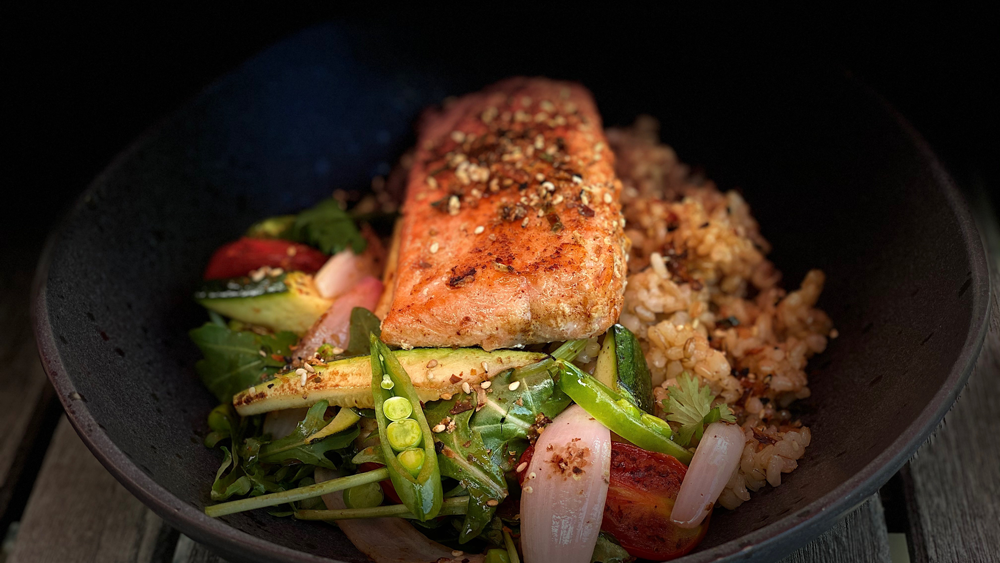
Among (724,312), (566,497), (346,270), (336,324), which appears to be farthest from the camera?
(346,270)

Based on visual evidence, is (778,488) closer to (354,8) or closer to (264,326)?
(264,326)

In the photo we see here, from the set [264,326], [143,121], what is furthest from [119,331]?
[143,121]

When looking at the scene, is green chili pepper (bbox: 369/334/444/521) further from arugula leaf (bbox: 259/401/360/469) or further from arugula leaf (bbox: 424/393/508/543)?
arugula leaf (bbox: 259/401/360/469)

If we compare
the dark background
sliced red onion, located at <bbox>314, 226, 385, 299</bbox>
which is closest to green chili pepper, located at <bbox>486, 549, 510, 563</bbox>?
sliced red onion, located at <bbox>314, 226, 385, 299</bbox>

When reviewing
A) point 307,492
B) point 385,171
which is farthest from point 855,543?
point 385,171

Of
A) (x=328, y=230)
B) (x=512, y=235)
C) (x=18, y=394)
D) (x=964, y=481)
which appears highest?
(x=512, y=235)

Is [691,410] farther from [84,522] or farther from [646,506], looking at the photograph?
[84,522]
